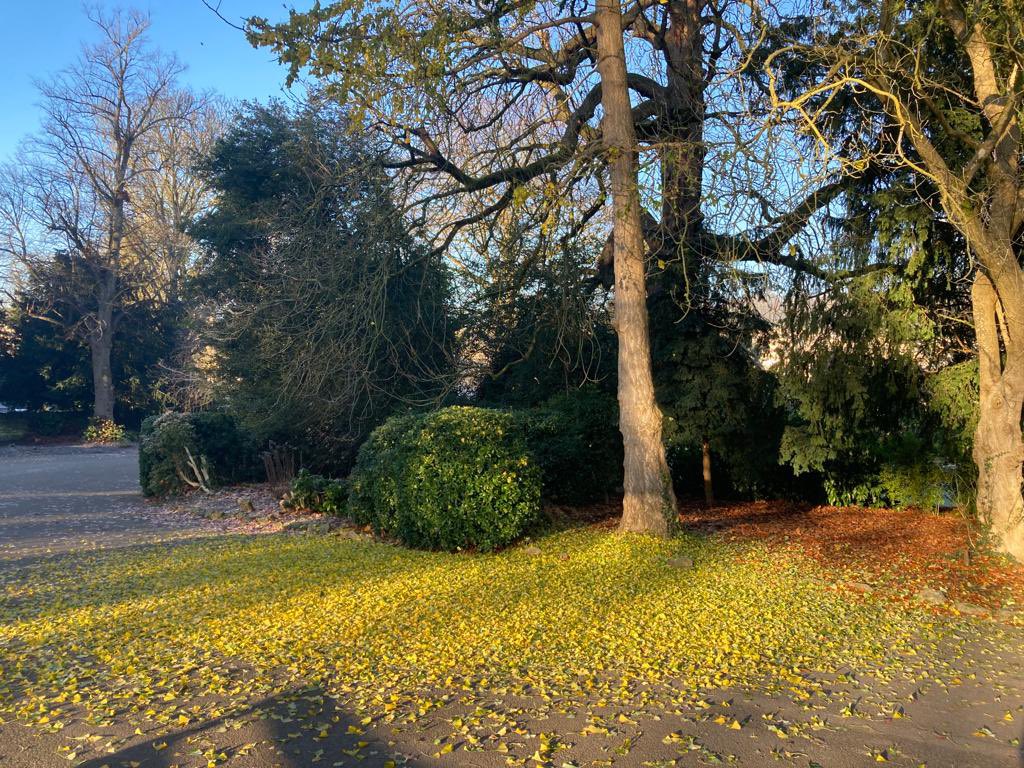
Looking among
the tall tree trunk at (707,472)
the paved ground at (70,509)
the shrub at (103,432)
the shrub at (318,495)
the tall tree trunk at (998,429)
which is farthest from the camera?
the shrub at (103,432)

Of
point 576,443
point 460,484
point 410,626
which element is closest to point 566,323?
point 576,443

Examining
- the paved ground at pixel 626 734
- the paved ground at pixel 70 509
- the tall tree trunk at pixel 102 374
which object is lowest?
the paved ground at pixel 626 734

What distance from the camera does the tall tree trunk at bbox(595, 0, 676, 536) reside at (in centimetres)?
918

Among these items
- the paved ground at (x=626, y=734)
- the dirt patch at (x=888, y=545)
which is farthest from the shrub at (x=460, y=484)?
the paved ground at (x=626, y=734)

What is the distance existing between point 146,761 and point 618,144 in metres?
7.90

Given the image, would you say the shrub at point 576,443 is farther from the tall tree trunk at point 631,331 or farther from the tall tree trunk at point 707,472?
the tall tree trunk at point 631,331

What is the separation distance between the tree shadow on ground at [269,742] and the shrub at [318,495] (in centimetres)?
734

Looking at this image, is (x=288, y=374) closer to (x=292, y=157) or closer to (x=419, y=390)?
(x=419, y=390)

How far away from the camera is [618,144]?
9.28 meters

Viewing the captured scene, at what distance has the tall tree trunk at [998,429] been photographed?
25.7ft

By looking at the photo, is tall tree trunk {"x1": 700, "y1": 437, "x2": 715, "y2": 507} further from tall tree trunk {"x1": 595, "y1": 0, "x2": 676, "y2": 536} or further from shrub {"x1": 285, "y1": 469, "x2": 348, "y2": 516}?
shrub {"x1": 285, "y1": 469, "x2": 348, "y2": 516}

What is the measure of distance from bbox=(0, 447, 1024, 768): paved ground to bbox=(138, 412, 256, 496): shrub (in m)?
11.3

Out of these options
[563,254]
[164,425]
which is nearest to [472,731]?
[563,254]

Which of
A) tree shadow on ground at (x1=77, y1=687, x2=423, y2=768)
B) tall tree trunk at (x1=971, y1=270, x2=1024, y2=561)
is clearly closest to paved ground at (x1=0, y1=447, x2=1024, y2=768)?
tree shadow on ground at (x1=77, y1=687, x2=423, y2=768)
